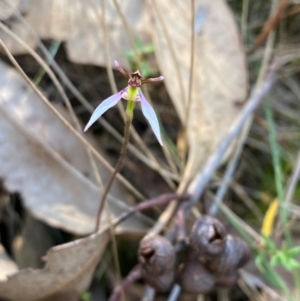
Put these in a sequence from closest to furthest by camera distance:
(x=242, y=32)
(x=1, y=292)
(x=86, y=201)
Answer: (x=1, y=292) < (x=86, y=201) < (x=242, y=32)

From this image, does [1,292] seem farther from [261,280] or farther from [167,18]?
[167,18]

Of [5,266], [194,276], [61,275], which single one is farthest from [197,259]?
[5,266]

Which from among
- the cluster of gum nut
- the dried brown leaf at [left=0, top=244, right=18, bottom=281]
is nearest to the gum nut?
the cluster of gum nut

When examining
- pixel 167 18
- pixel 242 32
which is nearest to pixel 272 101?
pixel 242 32

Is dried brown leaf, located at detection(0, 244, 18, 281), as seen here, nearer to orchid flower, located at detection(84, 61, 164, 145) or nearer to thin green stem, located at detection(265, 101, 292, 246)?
orchid flower, located at detection(84, 61, 164, 145)

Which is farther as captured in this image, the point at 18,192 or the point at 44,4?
the point at 44,4

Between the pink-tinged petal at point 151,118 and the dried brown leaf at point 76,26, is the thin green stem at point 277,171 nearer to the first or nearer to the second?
the dried brown leaf at point 76,26

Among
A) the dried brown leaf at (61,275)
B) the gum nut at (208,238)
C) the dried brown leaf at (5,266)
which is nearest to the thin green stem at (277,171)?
the gum nut at (208,238)
